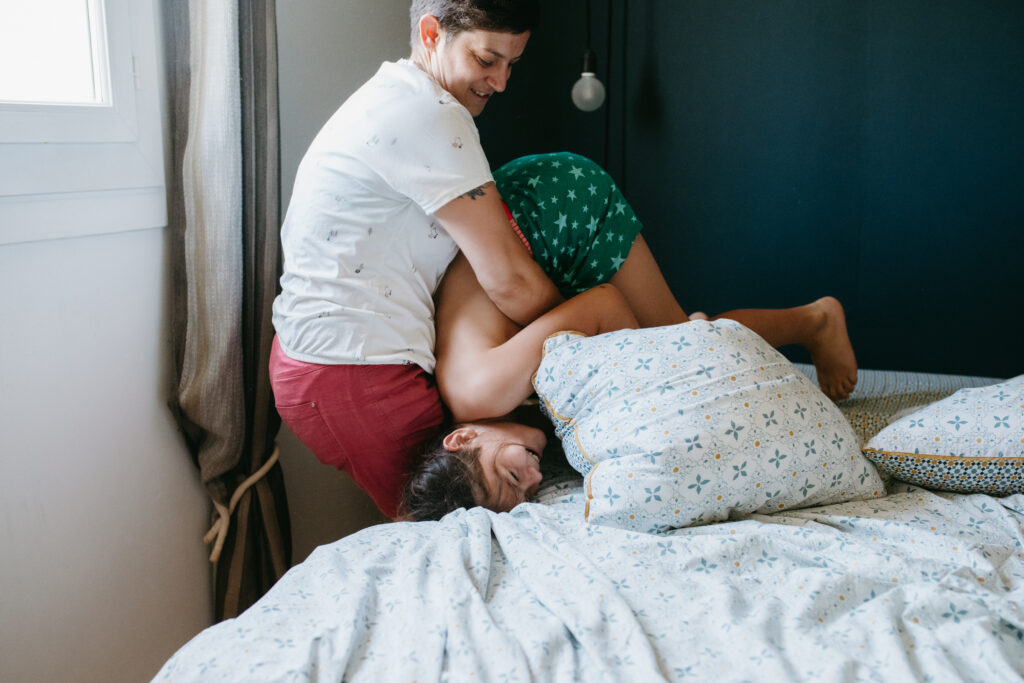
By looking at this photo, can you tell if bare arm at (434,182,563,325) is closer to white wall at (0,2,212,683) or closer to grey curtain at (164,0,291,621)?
grey curtain at (164,0,291,621)

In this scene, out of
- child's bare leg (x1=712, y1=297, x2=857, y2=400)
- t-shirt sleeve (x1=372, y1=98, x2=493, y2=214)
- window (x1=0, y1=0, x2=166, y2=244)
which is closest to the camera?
window (x1=0, y1=0, x2=166, y2=244)

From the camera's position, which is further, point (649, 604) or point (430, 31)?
point (430, 31)

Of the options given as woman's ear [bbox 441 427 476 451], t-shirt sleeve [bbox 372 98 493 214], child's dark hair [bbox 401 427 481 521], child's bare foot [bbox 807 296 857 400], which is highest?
t-shirt sleeve [bbox 372 98 493 214]

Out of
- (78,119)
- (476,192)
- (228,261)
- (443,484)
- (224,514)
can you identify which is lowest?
(224,514)

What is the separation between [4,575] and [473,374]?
2.51ft

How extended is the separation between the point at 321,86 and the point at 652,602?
4.39ft

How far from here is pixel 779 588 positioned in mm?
1040

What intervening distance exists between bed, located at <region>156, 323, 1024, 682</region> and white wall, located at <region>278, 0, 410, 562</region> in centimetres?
73

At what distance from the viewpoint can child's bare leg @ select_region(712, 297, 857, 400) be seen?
1.75 m

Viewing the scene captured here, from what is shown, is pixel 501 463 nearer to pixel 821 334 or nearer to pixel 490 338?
pixel 490 338

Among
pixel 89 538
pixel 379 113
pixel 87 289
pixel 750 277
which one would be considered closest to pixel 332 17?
pixel 379 113

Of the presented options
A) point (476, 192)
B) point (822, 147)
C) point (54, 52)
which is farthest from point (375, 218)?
point (822, 147)

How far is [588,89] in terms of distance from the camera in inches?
Result: 91.2

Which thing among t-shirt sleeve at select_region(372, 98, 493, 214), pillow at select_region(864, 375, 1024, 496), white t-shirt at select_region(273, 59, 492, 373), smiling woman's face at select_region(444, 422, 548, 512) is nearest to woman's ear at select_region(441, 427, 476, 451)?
smiling woman's face at select_region(444, 422, 548, 512)
